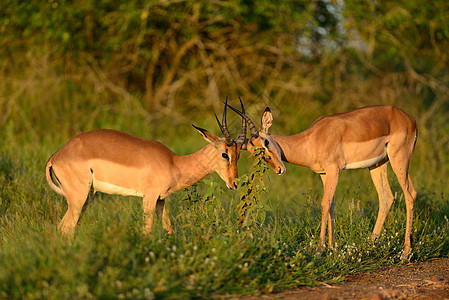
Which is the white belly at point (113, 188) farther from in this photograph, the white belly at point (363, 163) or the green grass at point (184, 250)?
the white belly at point (363, 163)

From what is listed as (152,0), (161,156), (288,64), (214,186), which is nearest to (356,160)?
(214,186)

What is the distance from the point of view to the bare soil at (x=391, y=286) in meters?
4.23

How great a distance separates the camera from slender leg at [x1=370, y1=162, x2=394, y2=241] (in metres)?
5.98

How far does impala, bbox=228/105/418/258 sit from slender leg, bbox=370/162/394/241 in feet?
0.04

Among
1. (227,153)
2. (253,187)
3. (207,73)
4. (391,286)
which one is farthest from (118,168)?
(207,73)

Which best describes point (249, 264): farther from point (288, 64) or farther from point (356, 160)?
point (288, 64)

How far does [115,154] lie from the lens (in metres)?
5.22

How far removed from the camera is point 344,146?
222 inches

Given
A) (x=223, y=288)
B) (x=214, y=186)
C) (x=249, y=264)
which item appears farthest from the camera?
(x=214, y=186)

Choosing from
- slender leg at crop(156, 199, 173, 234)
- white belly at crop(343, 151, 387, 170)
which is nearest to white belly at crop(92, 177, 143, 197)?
slender leg at crop(156, 199, 173, 234)

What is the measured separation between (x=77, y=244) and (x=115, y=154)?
134 centimetres

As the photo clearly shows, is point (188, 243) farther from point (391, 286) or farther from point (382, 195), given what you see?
point (382, 195)

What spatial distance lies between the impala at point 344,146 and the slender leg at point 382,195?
0.4 inches

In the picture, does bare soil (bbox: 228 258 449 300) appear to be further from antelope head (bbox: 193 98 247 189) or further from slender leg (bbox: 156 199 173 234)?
slender leg (bbox: 156 199 173 234)
